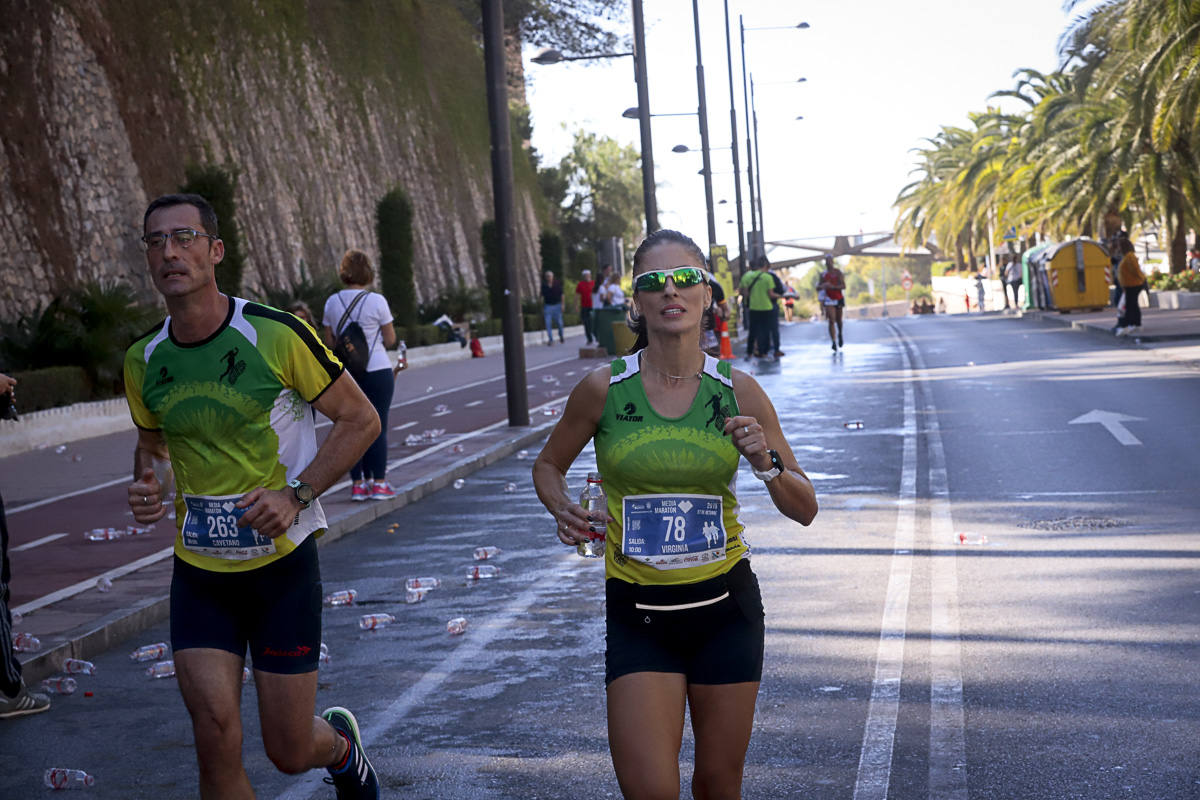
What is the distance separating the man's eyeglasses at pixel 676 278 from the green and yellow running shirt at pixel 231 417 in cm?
105

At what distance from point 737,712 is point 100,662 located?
487cm

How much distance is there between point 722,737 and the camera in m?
4.07

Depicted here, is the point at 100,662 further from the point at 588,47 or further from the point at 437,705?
the point at 588,47

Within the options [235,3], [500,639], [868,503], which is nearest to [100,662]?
[500,639]

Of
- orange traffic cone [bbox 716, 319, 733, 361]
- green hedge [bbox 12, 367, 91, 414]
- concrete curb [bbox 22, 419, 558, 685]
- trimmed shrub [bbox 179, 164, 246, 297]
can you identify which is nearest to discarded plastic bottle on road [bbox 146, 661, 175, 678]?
concrete curb [bbox 22, 419, 558, 685]

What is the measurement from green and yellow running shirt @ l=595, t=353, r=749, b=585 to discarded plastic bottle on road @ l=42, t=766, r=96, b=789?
2582 millimetres

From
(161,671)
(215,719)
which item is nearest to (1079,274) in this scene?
(161,671)

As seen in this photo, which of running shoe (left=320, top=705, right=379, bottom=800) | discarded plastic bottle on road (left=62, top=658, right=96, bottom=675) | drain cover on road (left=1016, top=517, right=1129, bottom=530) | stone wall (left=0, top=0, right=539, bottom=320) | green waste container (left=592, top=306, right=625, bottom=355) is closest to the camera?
running shoe (left=320, top=705, right=379, bottom=800)

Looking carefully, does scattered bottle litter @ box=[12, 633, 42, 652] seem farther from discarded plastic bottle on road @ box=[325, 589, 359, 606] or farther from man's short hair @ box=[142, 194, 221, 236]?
man's short hair @ box=[142, 194, 221, 236]

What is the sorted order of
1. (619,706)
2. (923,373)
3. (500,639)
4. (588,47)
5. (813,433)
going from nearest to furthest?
(619,706) < (500,639) < (813,433) < (923,373) < (588,47)

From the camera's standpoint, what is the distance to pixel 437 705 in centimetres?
667

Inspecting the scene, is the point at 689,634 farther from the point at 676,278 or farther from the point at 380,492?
the point at 380,492

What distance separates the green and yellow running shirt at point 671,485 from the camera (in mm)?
4188

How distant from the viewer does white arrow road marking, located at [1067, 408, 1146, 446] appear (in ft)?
49.5
